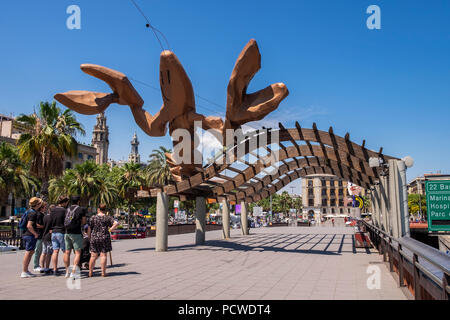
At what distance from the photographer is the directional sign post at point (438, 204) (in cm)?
1208

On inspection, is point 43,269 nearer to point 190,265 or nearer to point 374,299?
point 190,265

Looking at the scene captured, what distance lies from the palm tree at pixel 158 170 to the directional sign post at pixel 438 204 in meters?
27.0

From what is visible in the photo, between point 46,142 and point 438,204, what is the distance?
18450 mm

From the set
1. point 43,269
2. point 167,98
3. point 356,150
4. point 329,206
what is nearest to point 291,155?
point 356,150

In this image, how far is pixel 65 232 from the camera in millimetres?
→ 8438

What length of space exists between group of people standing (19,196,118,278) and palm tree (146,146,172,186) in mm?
27208

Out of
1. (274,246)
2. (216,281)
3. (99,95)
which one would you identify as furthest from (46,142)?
(216,281)

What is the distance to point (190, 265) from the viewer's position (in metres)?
10.7

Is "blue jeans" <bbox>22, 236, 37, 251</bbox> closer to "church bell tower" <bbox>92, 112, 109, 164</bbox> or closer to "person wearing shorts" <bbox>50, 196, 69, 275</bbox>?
"person wearing shorts" <bbox>50, 196, 69, 275</bbox>

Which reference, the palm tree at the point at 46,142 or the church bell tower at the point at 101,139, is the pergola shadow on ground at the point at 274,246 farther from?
the church bell tower at the point at 101,139

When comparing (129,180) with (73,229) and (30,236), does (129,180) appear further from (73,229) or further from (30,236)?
(73,229)
